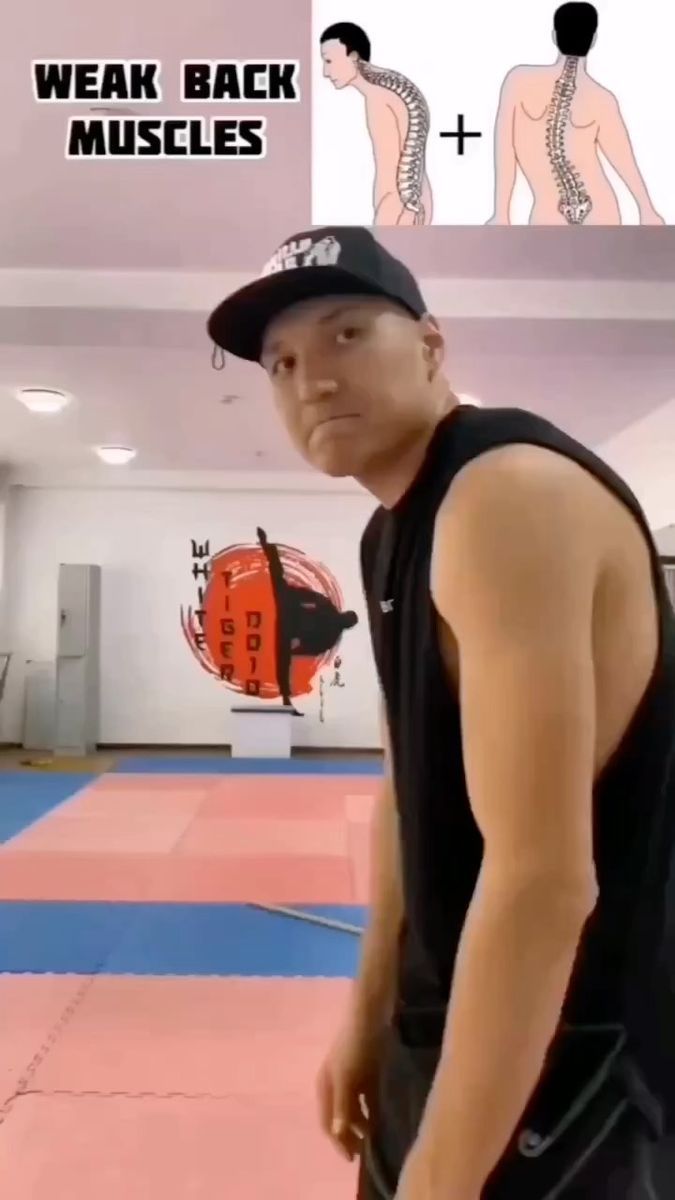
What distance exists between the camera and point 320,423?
33.2 inches

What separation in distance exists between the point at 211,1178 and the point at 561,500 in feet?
7.10

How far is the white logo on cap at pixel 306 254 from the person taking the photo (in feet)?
2.76

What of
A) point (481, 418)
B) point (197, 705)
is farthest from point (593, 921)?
point (197, 705)

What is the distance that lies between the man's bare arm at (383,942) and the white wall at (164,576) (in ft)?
31.4

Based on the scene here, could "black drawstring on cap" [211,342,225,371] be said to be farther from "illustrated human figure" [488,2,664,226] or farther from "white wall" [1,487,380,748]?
"white wall" [1,487,380,748]

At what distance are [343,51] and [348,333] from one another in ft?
7.57

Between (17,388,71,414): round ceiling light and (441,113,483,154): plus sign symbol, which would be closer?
(441,113,483,154): plus sign symbol

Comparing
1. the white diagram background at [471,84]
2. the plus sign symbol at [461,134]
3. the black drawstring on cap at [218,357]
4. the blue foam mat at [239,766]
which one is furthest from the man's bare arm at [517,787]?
the blue foam mat at [239,766]

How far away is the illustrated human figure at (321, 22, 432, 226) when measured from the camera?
8.82 feet

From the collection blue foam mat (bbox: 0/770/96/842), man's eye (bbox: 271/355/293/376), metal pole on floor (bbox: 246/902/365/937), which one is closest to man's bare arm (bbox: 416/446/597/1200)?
man's eye (bbox: 271/355/293/376)

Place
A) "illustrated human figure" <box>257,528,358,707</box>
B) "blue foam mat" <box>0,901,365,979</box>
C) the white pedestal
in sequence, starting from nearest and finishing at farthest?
"blue foam mat" <box>0,901,365,979</box> < the white pedestal < "illustrated human figure" <box>257,528,358,707</box>

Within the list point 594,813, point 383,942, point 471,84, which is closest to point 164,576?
point 471,84

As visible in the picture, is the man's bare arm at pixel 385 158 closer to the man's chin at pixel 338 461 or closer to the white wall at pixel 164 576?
the man's chin at pixel 338 461

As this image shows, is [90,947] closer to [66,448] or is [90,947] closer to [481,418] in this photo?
[481,418]
